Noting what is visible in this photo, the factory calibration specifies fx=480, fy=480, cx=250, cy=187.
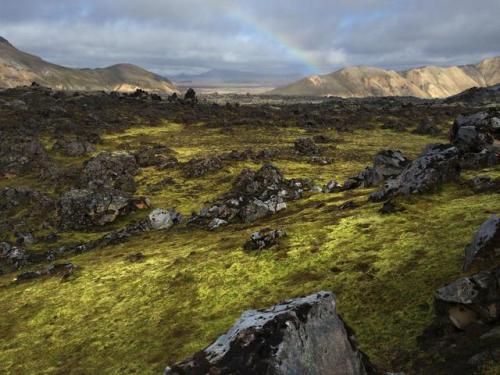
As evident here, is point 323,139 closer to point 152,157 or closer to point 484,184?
point 152,157

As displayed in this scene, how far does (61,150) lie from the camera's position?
8775 cm

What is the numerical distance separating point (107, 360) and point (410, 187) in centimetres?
2103

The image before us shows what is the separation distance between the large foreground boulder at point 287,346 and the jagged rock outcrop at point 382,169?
2851 cm

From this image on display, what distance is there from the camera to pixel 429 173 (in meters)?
31.8

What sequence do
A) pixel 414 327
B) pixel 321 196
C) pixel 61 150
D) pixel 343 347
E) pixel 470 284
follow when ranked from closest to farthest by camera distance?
pixel 343 347 < pixel 470 284 < pixel 414 327 < pixel 321 196 < pixel 61 150

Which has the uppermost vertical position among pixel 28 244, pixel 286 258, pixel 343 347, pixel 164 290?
pixel 343 347

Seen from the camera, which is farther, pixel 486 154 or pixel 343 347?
pixel 486 154

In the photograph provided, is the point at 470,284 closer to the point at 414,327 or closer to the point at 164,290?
the point at 414,327

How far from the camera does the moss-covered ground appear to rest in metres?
19.7

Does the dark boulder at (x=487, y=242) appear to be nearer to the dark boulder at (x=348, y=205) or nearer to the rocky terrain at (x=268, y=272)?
the rocky terrain at (x=268, y=272)

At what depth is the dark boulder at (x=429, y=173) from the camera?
103 feet

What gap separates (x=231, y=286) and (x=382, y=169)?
835 inches

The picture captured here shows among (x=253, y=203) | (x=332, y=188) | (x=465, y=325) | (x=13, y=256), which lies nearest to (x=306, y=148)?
(x=332, y=188)

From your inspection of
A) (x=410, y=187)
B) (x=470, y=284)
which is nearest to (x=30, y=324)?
(x=470, y=284)
